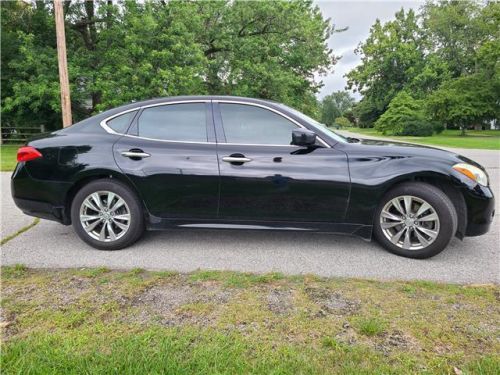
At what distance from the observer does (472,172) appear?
334 cm

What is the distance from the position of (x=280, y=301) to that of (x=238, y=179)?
135 centimetres

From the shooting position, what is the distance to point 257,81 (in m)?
17.0

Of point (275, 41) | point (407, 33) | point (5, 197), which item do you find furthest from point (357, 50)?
point (5, 197)

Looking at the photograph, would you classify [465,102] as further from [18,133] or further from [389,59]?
[18,133]

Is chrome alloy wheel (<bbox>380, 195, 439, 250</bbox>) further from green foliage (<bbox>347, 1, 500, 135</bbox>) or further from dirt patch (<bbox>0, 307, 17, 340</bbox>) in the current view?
green foliage (<bbox>347, 1, 500, 135</bbox>)

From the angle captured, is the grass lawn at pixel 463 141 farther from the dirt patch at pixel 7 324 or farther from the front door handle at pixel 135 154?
the dirt patch at pixel 7 324

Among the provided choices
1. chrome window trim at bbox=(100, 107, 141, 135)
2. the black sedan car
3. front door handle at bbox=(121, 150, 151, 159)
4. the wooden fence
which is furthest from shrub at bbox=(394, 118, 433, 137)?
front door handle at bbox=(121, 150, 151, 159)

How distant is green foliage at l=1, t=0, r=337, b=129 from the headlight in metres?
12.0

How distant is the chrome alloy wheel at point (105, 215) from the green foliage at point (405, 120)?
34.1 m

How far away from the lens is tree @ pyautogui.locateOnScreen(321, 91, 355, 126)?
4638 inches

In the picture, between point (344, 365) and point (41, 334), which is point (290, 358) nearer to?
point (344, 365)

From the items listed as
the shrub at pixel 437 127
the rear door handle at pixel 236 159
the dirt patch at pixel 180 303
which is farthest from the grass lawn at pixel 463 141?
the dirt patch at pixel 180 303

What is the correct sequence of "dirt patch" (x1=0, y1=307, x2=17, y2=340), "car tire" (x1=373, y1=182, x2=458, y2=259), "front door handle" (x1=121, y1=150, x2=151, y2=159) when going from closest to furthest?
"dirt patch" (x1=0, y1=307, x2=17, y2=340), "car tire" (x1=373, y1=182, x2=458, y2=259), "front door handle" (x1=121, y1=150, x2=151, y2=159)

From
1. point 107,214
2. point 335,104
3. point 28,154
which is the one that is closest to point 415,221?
point 107,214
